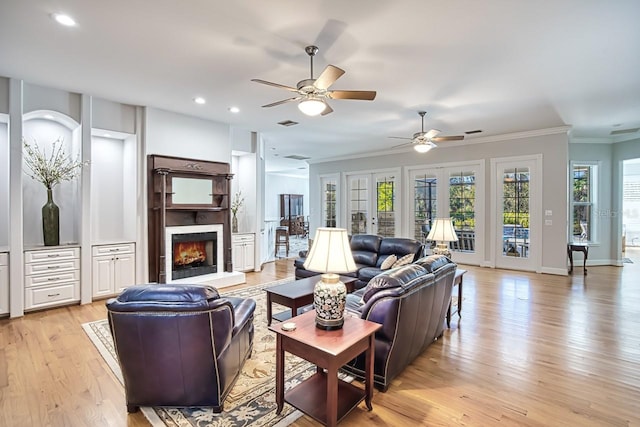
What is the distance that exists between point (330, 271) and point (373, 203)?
23.3 feet

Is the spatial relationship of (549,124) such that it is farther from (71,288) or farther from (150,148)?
(71,288)

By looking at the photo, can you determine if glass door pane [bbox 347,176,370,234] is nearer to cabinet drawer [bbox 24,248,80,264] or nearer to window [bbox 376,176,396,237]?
window [bbox 376,176,396,237]

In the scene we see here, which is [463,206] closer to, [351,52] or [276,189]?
[351,52]

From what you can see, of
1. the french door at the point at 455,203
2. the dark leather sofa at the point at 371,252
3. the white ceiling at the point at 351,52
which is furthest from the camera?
the french door at the point at 455,203

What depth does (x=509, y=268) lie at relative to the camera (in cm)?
685

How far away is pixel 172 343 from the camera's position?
1.91 m

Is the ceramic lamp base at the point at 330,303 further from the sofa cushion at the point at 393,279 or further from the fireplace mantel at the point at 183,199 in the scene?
the fireplace mantel at the point at 183,199

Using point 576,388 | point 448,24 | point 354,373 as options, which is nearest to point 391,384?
point 354,373

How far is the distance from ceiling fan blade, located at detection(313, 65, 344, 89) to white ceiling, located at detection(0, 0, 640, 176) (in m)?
0.42

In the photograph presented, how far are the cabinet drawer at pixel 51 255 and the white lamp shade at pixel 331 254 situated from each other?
3918 mm

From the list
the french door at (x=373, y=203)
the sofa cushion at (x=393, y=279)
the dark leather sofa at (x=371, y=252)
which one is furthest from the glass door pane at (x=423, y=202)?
the sofa cushion at (x=393, y=279)

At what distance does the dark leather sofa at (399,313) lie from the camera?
2283mm

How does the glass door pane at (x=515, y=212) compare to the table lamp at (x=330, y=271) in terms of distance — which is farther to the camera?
the glass door pane at (x=515, y=212)

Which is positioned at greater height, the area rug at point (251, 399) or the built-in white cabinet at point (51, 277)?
the built-in white cabinet at point (51, 277)
